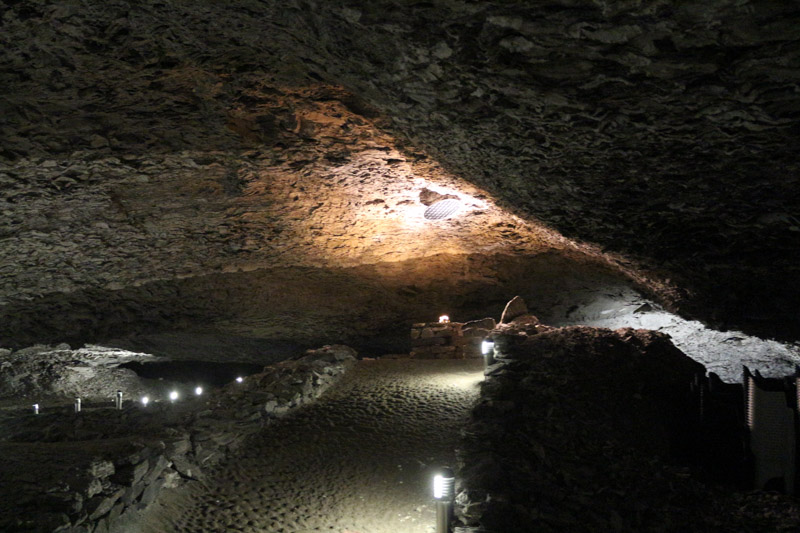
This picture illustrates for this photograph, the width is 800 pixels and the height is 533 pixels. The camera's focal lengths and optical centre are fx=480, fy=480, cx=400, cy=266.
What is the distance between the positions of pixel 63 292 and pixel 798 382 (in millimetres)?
12712

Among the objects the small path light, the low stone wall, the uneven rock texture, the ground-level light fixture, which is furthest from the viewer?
the ground-level light fixture

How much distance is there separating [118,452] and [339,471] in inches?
105

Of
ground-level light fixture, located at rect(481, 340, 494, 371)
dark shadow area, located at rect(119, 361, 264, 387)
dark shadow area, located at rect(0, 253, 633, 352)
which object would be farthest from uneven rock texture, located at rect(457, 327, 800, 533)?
dark shadow area, located at rect(119, 361, 264, 387)

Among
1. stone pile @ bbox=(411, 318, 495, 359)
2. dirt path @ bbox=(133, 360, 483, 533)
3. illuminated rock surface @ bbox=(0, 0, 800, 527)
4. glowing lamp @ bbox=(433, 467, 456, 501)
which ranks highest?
illuminated rock surface @ bbox=(0, 0, 800, 527)

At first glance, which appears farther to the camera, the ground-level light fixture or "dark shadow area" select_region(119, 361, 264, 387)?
"dark shadow area" select_region(119, 361, 264, 387)

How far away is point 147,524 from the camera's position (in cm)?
521

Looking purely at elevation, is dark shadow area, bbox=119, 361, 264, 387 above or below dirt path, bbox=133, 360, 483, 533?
below

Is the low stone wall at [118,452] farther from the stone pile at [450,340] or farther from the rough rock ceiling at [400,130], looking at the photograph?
the rough rock ceiling at [400,130]

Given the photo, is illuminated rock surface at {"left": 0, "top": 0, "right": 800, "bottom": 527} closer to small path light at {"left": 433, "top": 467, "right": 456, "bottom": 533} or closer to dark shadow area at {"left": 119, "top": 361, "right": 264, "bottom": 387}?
small path light at {"left": 433, "top": 467, "right": 456, "bottom": 533}

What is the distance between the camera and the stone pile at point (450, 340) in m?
11.7

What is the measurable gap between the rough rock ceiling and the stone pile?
3.50m

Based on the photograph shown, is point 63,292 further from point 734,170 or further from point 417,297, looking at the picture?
point 734,170

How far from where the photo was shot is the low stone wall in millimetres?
4648

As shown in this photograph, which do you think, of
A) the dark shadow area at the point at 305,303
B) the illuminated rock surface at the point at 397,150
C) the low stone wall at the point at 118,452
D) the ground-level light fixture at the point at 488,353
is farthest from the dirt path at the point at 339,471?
the dark shadow area at the point at 305,303
